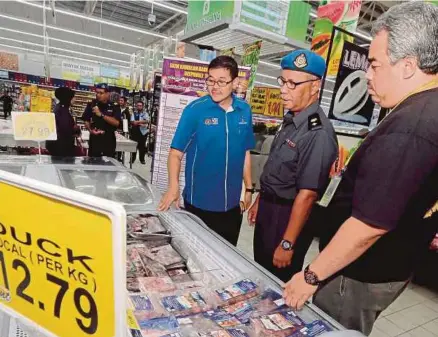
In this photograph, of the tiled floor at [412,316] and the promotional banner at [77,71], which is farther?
the promotional banner at [77,71]

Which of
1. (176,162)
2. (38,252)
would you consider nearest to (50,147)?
(176,162)

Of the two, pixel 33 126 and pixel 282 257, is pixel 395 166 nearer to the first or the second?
pixel 282 257

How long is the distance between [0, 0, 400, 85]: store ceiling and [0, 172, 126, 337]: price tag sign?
9.97 metres

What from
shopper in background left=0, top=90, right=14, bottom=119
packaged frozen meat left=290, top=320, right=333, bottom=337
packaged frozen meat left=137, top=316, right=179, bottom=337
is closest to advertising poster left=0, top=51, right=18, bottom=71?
shopper in background left=0, top=90, right=14, bottom=119

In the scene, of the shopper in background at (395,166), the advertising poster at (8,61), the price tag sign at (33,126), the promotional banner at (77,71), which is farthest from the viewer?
the promotional banner at (77,71)

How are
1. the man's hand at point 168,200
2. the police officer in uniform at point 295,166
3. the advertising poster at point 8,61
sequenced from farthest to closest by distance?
the advertising poster at point 8,61 → the man's hand at point 168,200 → the police officer in uniform at point 295,166

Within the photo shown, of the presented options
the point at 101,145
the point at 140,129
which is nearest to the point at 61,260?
the point at 101,145

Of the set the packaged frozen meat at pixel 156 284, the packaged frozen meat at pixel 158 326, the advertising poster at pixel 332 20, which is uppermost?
the advertising poster at pixel 332 20

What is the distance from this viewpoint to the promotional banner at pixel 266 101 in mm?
8564

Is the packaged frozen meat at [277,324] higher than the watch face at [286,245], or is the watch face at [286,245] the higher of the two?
the packaged frozen meat at [277,324]

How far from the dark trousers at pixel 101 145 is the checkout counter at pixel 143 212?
9.27ft

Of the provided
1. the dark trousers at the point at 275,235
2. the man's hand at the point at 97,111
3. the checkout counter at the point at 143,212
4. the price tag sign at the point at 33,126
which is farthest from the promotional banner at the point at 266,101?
the dark trousers at the point at 275,235

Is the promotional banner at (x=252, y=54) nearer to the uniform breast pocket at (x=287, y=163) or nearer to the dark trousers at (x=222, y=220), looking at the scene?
the dark trousers at (x=222, y=220)

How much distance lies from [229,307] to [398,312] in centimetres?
265
